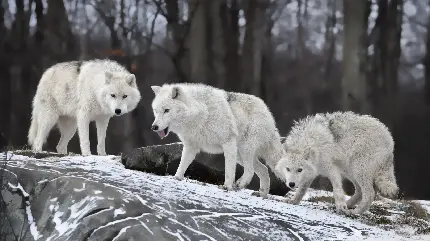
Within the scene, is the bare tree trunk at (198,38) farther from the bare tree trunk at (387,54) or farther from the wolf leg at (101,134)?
the wolf leg at (101,134)

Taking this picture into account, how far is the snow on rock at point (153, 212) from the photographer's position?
578 centimetres

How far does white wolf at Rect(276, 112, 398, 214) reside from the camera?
793 cm

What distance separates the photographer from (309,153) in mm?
7953

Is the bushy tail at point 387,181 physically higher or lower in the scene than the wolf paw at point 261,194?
higher

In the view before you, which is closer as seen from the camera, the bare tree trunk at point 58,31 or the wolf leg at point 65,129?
the wolf leg at point 65,129

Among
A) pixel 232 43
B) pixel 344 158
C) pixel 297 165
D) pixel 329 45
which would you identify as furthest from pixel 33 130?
pixel 329 45

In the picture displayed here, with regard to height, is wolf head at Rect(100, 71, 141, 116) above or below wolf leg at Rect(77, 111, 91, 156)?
above

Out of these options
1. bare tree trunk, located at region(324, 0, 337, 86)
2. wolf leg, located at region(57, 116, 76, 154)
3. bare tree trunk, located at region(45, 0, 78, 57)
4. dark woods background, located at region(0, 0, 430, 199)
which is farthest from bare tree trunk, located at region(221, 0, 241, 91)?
wolf leg, located at region(57, 116, 76, 154)

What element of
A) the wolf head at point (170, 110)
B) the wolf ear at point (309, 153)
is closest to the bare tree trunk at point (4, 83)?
the wolf head at point (170, 110)

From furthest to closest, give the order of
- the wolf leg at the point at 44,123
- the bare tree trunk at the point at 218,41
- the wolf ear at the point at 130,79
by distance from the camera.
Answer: the bare tree trunk at the point at 218,41
the wolf leg at the point at 44,123
the wolf ear at the point at 130,79

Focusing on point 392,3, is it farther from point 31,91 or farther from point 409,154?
point 31,91

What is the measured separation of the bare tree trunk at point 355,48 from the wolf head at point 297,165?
26.4ft

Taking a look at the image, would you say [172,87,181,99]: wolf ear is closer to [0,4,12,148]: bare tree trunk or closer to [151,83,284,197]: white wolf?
[151,83,284,197]: white wolf

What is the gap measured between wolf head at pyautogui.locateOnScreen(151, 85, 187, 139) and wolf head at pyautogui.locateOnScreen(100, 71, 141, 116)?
1.25m
